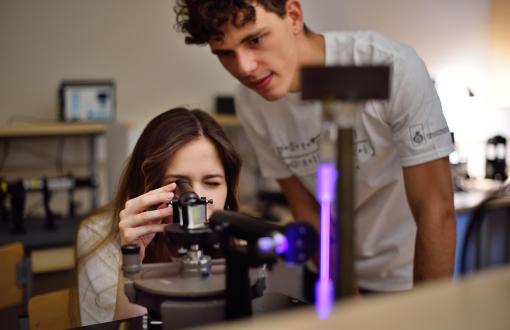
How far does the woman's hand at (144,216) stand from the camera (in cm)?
119

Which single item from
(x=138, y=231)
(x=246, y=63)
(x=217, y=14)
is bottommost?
(x=138, y=231)

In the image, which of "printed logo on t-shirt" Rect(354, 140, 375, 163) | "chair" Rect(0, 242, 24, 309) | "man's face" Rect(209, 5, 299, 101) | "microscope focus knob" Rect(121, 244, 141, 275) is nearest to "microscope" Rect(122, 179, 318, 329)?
"microscope focus knob" Rect(121, 244, 141, 275)

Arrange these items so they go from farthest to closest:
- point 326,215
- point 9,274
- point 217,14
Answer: point 9,274, point 217,14, point 326,215

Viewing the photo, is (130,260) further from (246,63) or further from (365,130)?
(365,130)

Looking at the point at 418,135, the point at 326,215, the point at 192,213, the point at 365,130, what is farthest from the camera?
the point at 365,130

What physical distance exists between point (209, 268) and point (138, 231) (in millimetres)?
382

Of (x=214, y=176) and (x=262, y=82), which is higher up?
(x=262, y=82)

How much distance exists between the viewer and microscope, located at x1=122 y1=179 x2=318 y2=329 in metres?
0.71

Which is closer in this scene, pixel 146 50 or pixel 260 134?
pixel 260 134

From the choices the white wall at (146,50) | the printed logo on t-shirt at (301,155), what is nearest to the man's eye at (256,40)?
the printed logo on t-shirt at (301,155)

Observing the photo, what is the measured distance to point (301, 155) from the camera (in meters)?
1.73

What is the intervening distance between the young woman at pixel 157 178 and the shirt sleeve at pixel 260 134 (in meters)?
0.20

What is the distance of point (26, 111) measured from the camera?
318 centimetres

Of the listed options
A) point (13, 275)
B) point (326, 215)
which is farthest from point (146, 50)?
point (326, 215)
